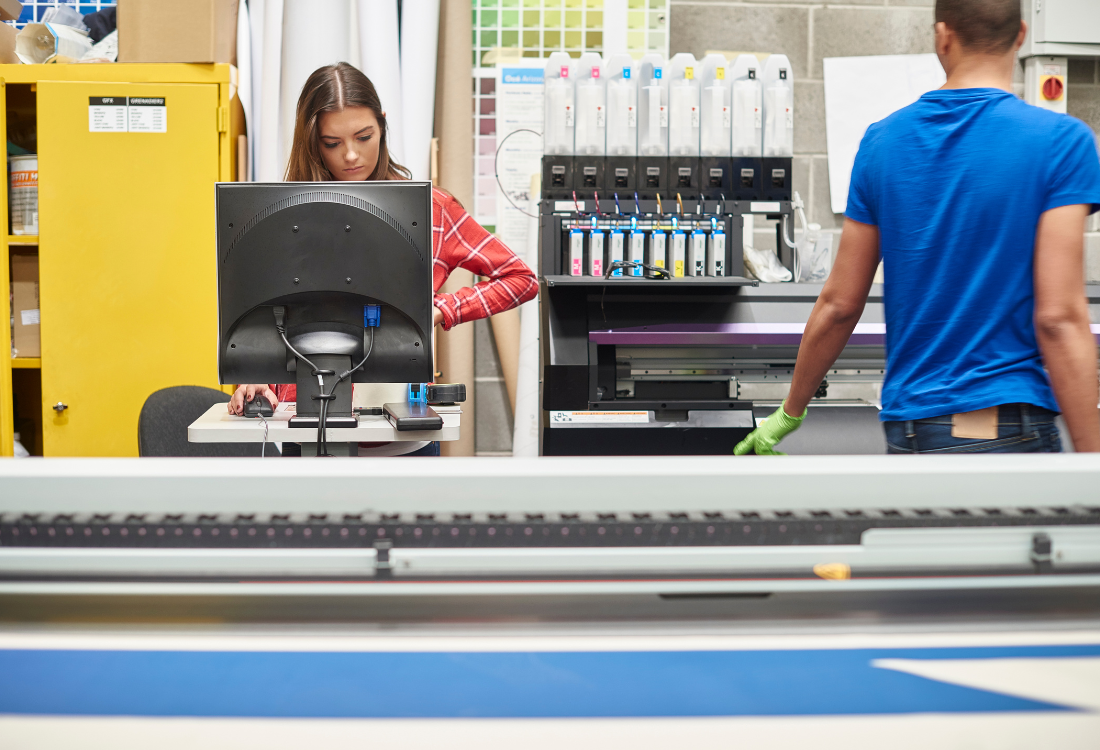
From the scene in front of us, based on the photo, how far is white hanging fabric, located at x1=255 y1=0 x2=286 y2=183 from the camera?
3025 millimetres

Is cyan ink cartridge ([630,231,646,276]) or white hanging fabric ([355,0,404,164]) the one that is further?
white hanging fabric ([355,0,404,164])

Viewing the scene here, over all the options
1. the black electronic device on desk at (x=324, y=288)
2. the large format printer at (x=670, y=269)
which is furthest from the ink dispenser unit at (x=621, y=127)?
the black electronic device on desk at (x=324, y=288)

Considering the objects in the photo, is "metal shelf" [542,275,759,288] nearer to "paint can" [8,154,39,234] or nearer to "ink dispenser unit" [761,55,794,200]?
"ink dispenser unit" [761,55,794,200]

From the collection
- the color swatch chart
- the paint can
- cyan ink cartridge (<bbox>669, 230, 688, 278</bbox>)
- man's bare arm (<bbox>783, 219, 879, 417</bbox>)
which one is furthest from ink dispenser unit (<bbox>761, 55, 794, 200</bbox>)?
the paint can

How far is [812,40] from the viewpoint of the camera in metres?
3.54

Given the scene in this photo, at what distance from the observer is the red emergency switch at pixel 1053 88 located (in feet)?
11.6

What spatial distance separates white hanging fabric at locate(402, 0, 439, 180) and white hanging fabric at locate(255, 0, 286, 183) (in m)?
0.46

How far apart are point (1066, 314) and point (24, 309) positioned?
321 centimetres

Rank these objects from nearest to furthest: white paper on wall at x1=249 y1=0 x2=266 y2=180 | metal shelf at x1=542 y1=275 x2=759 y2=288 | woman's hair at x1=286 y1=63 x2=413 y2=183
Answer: woman's hair at x1=286 y1=63 x2=413 y2=183 → metal shelf at x1=542 y1=275 x2=759 y2=288 → white paper on wall at x1=249 y1=0 x2=266 y2=180

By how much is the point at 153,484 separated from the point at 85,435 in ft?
8.87

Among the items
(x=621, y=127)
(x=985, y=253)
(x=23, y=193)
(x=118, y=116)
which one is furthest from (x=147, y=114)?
(x=985, y=253)

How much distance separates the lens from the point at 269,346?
149 cm

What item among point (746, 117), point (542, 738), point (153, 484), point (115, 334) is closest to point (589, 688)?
point (542, 738)

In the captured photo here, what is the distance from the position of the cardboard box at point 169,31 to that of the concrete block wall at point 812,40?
1.81m
